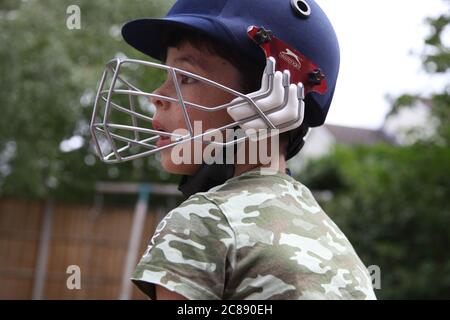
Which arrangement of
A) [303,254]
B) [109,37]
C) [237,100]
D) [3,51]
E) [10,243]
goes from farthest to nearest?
[10,243], [109,37], [3,51], [237,100], [303,254]

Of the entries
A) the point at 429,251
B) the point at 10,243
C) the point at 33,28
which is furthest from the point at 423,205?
the point at 10,243

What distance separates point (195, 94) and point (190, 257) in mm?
496

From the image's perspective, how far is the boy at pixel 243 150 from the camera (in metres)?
1.69

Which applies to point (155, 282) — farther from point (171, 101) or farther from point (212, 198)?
point (171, 101)

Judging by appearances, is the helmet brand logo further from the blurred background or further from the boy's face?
the blurred background

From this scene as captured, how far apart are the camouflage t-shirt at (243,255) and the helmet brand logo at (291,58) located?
38cm

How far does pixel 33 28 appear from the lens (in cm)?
1027

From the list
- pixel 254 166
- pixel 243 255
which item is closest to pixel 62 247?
pixel 254 166

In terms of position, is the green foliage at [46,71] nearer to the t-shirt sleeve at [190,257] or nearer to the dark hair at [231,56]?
the dark hair at [231,56]

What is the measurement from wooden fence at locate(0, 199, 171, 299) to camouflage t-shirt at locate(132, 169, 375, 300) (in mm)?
10596

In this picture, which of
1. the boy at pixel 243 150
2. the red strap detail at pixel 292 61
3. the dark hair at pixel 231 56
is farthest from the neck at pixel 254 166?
the red strap detail at pixel 292 61

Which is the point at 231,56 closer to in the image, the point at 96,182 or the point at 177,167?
the point at 177,167

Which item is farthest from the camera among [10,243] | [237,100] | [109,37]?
[10,243]

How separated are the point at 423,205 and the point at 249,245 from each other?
8.52 m
